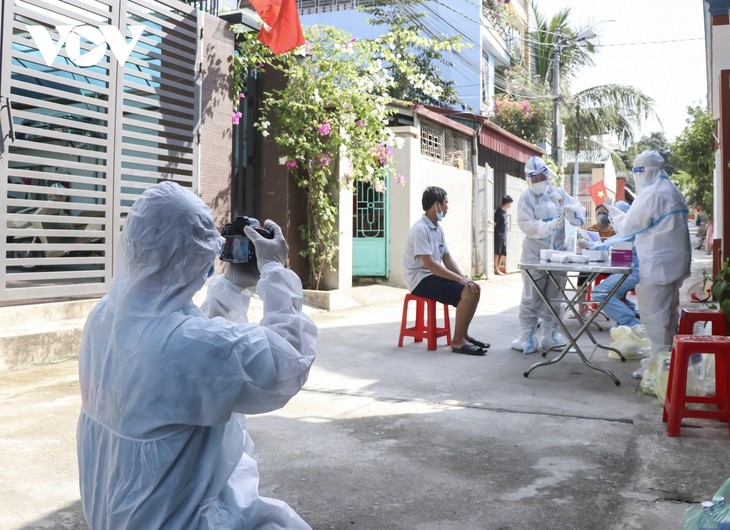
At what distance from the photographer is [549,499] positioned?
2.95m

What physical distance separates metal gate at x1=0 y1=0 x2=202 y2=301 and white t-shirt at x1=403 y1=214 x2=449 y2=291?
2432 mm

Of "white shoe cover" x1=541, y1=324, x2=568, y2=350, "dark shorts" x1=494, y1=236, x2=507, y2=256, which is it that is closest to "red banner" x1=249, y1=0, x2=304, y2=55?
"white shoe cover" x1=541, y1=324, x2=568, y2=350

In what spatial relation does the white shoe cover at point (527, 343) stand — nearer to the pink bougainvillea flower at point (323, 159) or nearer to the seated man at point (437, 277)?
the seated man at point (437, 277)

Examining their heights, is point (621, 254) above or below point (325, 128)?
below

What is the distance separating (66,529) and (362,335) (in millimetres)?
4607

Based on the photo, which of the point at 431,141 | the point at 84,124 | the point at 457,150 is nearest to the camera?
the point at 84,124

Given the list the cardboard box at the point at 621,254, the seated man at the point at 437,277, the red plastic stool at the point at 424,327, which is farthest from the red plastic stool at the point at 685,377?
the red plastic stool at the point at 424,327

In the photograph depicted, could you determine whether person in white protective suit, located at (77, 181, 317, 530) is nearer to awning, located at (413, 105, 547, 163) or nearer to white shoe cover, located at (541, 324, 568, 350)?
white shoe cover, located at (541, 324, 568, 350)

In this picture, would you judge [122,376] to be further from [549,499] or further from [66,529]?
[549,499]

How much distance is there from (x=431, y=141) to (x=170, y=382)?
10845 mm

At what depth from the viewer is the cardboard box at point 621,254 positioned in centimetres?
517

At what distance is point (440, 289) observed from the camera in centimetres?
638


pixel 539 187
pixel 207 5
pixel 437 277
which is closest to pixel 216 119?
pixel 207 5

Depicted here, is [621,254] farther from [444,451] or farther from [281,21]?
[281,21]
